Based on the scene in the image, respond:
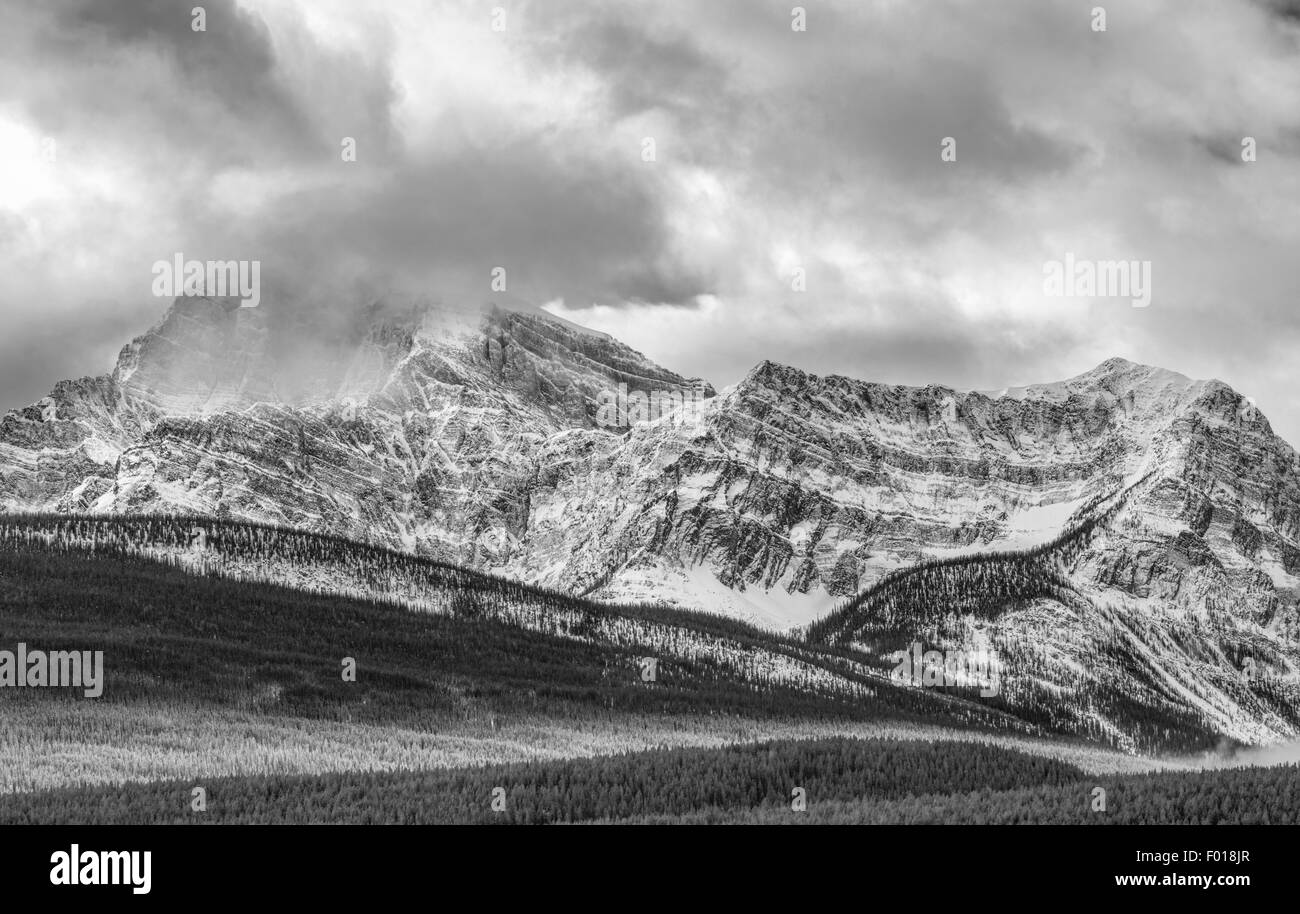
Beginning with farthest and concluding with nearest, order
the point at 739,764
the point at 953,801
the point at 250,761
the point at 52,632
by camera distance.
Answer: the point at 52,632, the point at 250,761, the point at 739,764, the point at 953,801

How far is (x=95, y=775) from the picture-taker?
7781 centimetres

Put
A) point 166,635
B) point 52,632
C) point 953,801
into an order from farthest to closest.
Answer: point 166,635 → point 52,632 → point 953,801

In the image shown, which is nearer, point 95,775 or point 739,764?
point 739,764

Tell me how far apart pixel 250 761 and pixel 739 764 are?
38238mm

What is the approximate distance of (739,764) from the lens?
67.9 metres

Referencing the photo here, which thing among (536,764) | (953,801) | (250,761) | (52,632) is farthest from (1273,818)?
(52,632)
